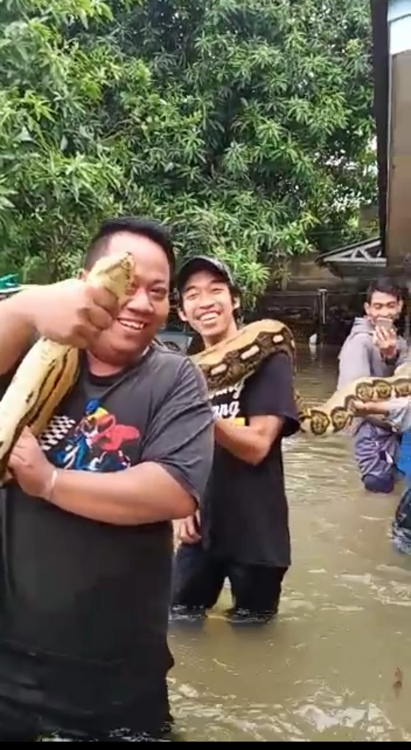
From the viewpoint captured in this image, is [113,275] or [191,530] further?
[191,530]

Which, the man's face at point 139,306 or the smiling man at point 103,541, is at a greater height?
the man's face at point 139,306

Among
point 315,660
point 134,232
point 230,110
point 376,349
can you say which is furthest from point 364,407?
point 230,110

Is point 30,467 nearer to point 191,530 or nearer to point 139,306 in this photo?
point 139,306

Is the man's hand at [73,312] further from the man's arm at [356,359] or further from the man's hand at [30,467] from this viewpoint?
the man's arm at [356,359]

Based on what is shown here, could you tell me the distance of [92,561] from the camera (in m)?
2.17

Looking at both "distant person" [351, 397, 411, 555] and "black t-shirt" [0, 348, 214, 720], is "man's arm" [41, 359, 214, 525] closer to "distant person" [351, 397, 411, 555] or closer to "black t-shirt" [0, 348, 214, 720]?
"black t-shirt" [0, 348, 214, 720]

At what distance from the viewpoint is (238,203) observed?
→ 536 inches

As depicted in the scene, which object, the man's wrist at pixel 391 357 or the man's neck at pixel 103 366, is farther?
the man's wrist at pixel 391 357

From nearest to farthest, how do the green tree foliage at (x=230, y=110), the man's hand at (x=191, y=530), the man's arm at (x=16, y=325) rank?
1. the man's arm at (x=16, y=325)
2. the man's hand at (x=191, y=530)
3. the green tree foliage at (x=230, y=110)

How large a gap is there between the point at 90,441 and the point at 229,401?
184cm

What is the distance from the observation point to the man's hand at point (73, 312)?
5.99 ft

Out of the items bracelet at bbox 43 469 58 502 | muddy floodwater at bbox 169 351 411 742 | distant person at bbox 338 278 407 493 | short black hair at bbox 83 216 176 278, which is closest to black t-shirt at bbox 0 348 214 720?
bracelet at bbox 43 469 58 502

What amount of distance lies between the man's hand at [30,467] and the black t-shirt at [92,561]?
0.43 ft

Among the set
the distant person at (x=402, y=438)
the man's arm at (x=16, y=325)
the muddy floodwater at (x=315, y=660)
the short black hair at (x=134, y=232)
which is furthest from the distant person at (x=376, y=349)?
the man's arm at (x=16, y=325)
